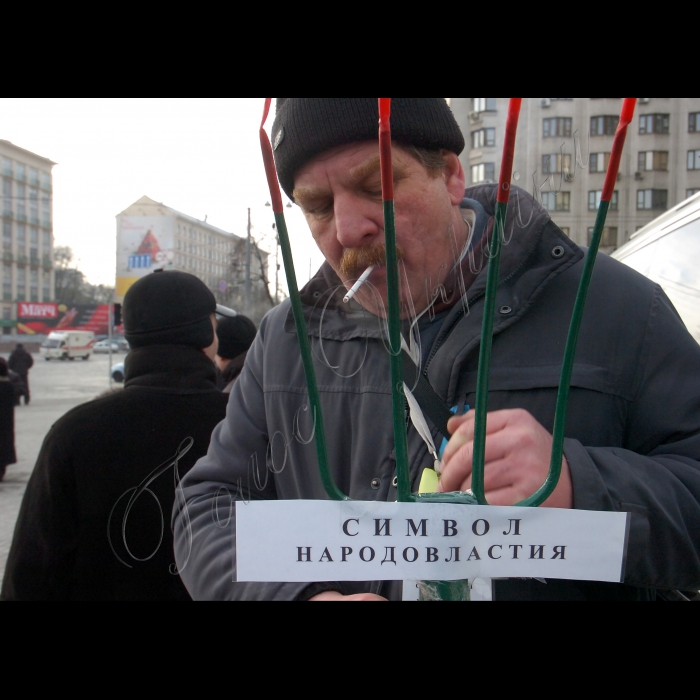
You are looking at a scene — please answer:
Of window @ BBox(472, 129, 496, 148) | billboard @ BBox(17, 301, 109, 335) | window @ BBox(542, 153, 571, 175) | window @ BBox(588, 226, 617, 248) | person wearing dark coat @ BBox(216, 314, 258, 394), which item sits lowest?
person wearing dark coat @ BBox(216, 314, 258, 394)

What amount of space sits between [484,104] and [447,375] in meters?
0.33

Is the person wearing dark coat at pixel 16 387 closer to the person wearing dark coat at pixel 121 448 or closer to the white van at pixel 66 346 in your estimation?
the white van at pixel 66 346

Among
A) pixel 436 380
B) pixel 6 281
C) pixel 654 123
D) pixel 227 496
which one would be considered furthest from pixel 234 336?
pixel 654 123

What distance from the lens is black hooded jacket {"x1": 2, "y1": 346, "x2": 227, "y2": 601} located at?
45.7 inches

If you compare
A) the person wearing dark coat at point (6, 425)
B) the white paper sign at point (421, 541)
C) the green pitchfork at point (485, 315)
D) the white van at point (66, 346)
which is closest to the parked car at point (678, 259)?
the green pitchfork at point (485, 315)

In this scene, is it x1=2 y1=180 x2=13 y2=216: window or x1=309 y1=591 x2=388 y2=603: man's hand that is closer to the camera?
x1=309 y1=591 x2=388 y2=603: man's hand

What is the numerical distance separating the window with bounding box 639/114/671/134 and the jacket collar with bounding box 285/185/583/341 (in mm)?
144

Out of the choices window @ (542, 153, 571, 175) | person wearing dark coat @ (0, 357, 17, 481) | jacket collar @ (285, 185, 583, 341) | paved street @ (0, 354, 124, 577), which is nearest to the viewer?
window @ (542, 153, 571, 175)

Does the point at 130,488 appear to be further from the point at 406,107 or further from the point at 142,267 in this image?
the point at 406,107

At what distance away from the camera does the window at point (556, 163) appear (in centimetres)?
66

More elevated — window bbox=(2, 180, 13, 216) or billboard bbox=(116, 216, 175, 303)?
window bbox=(2, 180, 13, 216)

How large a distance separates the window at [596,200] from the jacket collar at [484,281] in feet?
0.39

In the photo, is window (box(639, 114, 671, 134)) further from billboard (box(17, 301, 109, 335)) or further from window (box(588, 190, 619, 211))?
billboard (box(17, 301, 109, 335))

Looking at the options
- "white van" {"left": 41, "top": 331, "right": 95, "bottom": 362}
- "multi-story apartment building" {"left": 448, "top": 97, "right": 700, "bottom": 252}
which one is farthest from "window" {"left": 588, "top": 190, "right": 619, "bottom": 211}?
"white van" {"left": 41, "top": 331, "right": 95, "bottom": 362}
